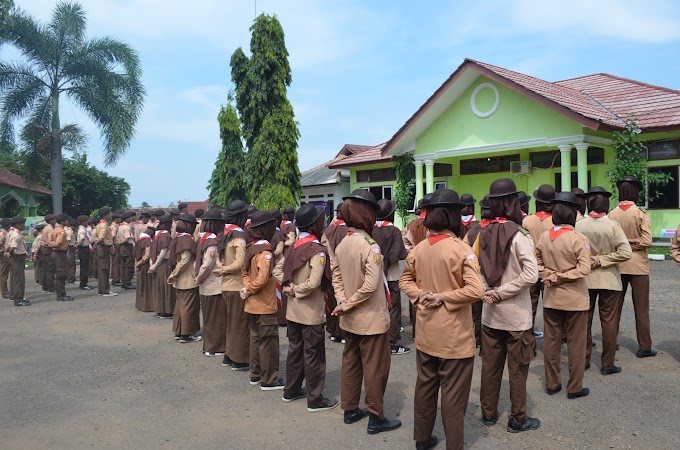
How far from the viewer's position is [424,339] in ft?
12.0

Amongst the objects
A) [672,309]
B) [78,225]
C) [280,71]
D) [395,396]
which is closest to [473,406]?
[395,396]

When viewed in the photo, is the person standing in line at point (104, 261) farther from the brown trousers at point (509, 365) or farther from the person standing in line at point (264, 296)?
the brown trousers at point (509, 365)

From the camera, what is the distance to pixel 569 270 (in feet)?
15.4

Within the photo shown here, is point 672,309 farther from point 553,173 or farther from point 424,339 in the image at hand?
point 553,173

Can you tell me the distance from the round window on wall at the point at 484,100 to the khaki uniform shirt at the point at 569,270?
12767 millimetres

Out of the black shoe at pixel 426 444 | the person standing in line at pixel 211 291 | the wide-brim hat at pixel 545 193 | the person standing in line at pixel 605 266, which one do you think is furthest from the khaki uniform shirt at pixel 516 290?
the person standing in line at pixel 211 291

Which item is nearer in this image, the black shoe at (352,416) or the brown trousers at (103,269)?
the black shoe at (352,416)

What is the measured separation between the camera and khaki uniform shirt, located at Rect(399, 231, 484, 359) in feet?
11.6

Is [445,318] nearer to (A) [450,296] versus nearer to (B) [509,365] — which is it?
(A) [450,296]

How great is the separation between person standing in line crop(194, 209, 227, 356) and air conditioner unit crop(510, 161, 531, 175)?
1301 centimetres

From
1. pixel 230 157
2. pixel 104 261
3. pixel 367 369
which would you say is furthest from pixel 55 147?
pixel 367 369

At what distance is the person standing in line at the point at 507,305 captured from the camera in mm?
4062

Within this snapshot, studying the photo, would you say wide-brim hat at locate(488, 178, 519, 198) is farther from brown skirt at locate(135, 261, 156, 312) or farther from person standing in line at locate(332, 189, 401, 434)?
brown skirt at locate(135, 261, 156, 312)

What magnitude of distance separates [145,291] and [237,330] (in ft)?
14.6
